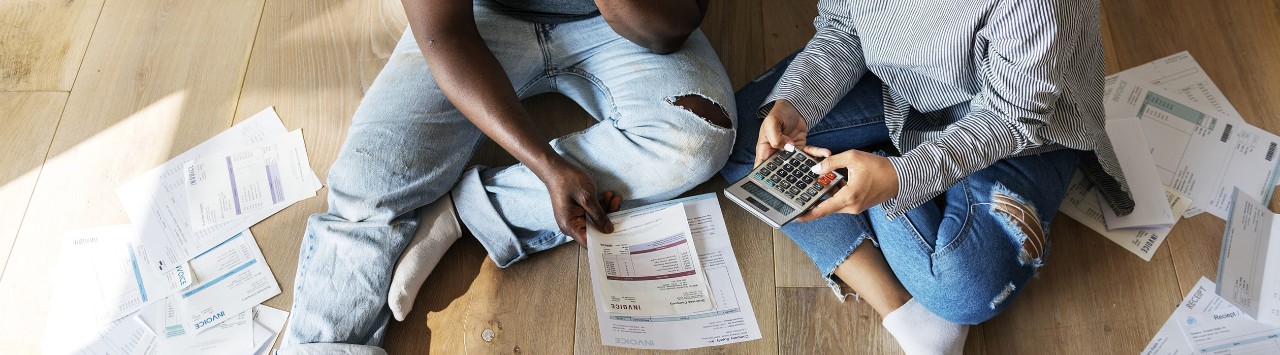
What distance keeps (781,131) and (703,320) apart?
304 mm

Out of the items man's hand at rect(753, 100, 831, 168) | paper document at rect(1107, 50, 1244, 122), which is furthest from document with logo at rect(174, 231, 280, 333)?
paper document at rect(1107, 50, 1244, 122)

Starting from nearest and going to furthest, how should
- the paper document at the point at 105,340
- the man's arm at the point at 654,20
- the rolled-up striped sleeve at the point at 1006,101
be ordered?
the rolled-up striped sleeve at the point at 1006,101
the man's arm at the point at 654,20
the paper document at the point at 105,340

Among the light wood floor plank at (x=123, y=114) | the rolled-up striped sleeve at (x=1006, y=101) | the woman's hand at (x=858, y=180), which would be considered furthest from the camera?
the light wood floor plank at (x=123, y=114)

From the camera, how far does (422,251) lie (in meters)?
1.27

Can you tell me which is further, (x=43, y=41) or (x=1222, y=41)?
(x=43, y=41)

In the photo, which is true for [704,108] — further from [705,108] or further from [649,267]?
[649,267]

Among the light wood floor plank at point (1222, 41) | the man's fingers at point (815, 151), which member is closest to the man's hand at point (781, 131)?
the man's fingers at point (815, 151)

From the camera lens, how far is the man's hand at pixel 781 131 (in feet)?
3.83

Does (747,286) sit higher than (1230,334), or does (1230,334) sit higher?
(747,286)

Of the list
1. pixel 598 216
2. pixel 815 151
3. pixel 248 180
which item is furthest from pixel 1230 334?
pixel 248 180

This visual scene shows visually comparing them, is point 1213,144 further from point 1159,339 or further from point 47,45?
point 47,45

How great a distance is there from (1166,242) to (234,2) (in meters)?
1.79

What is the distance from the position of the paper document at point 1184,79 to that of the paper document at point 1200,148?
2 cm

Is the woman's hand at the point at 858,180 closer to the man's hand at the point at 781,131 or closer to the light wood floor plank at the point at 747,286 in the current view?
the man's hand at the point at 781,131
